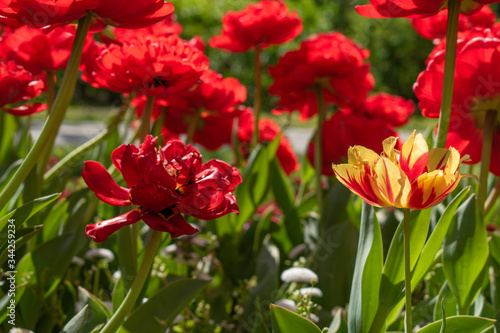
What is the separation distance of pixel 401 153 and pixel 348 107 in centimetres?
80

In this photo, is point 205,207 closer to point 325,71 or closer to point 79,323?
point 79,323

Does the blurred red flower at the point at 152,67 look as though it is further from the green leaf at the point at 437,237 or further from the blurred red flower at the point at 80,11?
the green leaf at the point at 437,237

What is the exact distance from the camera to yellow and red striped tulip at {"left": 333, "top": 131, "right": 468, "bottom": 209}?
18.7 inches

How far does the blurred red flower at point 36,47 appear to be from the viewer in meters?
0.90

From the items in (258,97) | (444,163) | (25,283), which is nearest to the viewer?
(444,163)

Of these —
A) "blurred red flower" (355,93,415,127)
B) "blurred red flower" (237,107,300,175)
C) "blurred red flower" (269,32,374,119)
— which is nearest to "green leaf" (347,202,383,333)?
"blurred red flower" (269,32,374,119)

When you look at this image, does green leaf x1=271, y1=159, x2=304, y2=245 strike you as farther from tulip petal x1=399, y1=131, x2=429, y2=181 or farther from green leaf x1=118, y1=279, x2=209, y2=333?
tulip petal x1=399, y1=131, x2=429, y2=181

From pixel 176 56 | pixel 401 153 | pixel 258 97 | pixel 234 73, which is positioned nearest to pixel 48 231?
pixel 176 56

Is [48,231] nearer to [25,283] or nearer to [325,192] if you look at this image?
[25,283]

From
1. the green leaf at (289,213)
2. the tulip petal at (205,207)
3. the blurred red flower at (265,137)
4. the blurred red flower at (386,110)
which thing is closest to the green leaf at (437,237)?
the tulip petal at (205,207)

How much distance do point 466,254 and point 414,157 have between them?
0.24 meters

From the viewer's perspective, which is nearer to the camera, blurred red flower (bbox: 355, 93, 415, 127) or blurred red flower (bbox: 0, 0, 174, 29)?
blurred red flower (bbox: 0, 0, 174, 29)

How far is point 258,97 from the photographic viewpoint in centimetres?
127

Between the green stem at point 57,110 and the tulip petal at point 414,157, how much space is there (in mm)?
350
